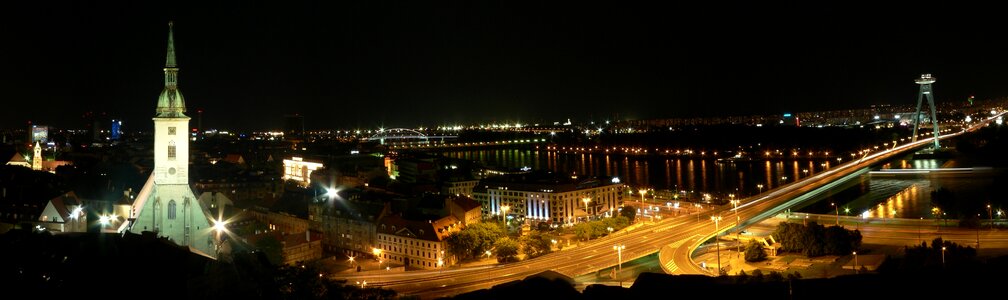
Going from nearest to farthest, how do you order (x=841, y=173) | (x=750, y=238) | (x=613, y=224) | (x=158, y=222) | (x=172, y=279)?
1. (x=172, y=279)
2. (x=158, y=222)
3. (x=750, y=238)
4. (x=613, y=224)
5. (x=841, y=173)

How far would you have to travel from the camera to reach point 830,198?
15305 mm

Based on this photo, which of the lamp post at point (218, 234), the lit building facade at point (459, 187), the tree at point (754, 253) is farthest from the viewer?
the lit building facade at point (459, 187)

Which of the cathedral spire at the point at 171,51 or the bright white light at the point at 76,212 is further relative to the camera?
the bright white light at the point at 76,212

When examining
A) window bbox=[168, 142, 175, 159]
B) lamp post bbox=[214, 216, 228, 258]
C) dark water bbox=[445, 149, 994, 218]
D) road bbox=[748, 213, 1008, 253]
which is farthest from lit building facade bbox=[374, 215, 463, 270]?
dark water bbox=[445, 149, 994, 218]

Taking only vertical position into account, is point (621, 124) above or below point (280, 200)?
above

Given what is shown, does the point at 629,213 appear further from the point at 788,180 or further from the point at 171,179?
the point at 788,180

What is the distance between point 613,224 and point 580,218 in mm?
3105

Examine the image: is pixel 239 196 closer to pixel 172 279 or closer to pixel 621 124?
pixel 172 279

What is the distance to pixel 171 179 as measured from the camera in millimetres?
6500

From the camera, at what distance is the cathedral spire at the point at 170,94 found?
21.2 feet

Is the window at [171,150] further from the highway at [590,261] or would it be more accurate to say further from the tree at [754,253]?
the tree at [754,253]

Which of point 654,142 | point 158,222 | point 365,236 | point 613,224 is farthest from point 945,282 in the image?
point 654,142

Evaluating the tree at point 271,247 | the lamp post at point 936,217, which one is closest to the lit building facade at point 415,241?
the tree at point 271,247

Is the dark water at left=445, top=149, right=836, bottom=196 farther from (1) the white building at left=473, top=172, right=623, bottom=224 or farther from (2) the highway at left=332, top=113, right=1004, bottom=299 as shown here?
(2) the highway at left=332, top=113, right=1004, bottom=299
